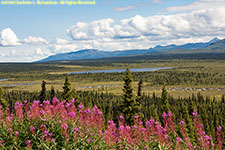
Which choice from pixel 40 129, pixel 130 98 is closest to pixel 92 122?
pixel 40 129

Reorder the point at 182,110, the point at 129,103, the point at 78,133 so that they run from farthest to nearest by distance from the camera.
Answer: the point at 182,110 < the point at 129,103 < the point at 78,133

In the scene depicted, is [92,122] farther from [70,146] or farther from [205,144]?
[205,144]

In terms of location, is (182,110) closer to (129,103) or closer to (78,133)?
(129,103)

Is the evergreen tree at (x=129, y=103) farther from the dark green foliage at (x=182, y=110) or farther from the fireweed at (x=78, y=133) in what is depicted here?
the fireweed at (x=78, y=133)

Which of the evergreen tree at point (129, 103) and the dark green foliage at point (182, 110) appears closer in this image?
the evergreen tree at point (129, 103)

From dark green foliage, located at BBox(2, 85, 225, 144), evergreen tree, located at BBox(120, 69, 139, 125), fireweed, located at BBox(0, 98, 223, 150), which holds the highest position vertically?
fireweed, located at BBox(0, 98, 223, 150)

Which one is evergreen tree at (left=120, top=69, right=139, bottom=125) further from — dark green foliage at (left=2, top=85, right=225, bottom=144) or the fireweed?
the fireweed

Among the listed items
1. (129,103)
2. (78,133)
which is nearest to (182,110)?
(129,103)

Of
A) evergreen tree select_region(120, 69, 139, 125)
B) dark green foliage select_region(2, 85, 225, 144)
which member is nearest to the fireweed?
evergreen tree select_region(120, 69, 139, 125)

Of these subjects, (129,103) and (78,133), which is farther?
(129,103)

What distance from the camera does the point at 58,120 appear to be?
1379cm

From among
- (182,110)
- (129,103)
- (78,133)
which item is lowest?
(182,110)

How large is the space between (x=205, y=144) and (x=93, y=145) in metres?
5.14

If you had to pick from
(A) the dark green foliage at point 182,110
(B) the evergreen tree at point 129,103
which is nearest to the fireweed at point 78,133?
(B) the evergreen tree at point 129,103
